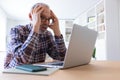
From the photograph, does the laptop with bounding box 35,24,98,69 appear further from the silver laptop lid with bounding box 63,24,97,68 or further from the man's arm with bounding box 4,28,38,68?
the man's arm with bounding box 4,28,38,68

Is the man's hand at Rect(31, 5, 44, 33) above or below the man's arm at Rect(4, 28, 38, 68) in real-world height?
above

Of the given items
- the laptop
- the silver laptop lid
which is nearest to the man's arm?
the laptop

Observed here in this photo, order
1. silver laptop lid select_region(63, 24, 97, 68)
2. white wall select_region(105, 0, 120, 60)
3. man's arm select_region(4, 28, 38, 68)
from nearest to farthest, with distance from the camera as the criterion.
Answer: silver laptop lid select_region(63, 24, 97, 68) → man's arm select_region(4, 28, 38, 68) → white wall select_region(105, 0, 120, 60)

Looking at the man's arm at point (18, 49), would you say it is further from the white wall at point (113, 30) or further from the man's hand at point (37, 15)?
the white wall at point (113, 30)

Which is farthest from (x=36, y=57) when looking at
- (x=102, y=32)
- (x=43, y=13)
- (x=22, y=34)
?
(x=102, y=32)

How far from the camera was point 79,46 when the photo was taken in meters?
0.94

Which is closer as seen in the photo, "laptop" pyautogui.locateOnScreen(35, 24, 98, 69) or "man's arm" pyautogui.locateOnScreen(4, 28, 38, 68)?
"laptop" pyautogui.locateOnScreen(35, 24, 98, 69)

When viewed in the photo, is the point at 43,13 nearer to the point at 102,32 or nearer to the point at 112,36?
the point at 112,36

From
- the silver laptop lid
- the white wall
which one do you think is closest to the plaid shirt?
the silver laptop lid

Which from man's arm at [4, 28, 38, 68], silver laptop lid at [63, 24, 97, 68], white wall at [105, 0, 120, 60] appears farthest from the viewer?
white wall at [105, 0, 120, 60]

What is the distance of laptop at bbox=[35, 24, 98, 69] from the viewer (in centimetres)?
84

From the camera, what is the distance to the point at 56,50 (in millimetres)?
1346

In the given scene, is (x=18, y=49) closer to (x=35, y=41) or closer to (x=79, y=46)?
(x=35, y=41)

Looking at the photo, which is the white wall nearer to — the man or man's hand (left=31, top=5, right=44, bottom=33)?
the man
